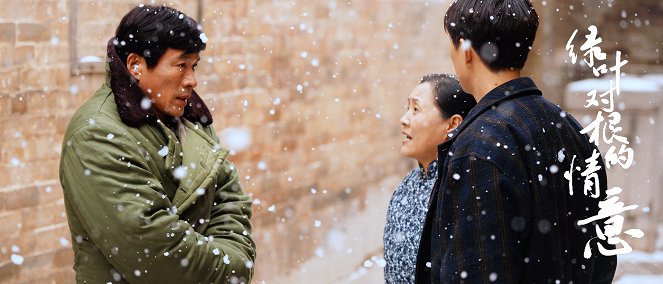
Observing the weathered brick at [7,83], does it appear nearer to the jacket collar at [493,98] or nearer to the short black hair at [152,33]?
the short black hair at [152,33]

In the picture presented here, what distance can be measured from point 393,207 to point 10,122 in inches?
76.1

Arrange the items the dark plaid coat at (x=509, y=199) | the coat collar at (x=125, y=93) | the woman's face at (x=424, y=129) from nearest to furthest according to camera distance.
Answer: the dark plaid coat at (x=509, y=199) → the coat collar at (x=125, y=93) → the woman's face at (x=424, y=129)

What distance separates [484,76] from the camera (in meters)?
2.66

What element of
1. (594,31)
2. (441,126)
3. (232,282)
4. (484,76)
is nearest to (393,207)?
(441,126)

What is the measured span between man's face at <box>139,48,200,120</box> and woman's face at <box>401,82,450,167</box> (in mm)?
921

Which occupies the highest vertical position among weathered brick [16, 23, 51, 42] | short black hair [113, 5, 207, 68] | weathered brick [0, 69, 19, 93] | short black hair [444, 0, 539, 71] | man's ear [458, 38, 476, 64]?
short black hair [444, 0, 539, 71]

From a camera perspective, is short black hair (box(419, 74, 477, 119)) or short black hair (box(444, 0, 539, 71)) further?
short black hair (box(419, 74, 477, 119))

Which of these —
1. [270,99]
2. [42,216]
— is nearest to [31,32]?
[42,216]

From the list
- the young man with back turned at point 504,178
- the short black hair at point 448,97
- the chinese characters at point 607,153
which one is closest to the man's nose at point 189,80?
the young man with back turned at point 504,178

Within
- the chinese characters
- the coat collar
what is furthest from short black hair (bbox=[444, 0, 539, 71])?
the coat collar

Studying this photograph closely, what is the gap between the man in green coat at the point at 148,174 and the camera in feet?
9.24

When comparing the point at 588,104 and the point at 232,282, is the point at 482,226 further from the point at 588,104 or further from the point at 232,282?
the point at 588,104

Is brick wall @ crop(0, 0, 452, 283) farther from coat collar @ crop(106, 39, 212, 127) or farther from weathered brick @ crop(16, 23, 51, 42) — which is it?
coat collar @ crop(106, 39, 212, 127)

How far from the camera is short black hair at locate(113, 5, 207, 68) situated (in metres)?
2.98
